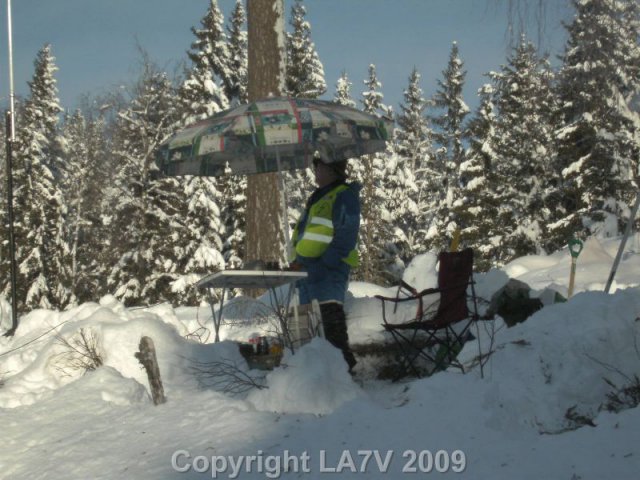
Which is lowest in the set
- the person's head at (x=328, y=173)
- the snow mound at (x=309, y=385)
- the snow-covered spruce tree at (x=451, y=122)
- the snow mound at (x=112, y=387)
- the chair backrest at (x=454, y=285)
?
the snow mound at (x=112, y=387)

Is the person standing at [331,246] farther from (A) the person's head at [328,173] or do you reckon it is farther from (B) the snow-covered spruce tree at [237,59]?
(B) the snow-covered spruce tree at [237,59]

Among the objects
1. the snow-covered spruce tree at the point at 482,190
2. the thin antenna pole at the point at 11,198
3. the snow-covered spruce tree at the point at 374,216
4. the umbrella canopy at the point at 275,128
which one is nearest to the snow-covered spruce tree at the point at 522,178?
the snow-covered spruce tree at the point at 482,190

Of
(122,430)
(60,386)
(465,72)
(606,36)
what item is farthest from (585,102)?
(465,72)

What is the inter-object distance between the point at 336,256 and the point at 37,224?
88.1 ft

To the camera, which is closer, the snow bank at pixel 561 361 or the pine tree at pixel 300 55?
the snow bank at pixel 561 361

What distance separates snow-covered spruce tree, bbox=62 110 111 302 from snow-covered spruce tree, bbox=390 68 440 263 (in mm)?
13963

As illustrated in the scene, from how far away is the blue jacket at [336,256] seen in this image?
18.0 ft

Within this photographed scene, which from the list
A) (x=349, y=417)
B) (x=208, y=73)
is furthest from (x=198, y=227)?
(x=349, y=417)

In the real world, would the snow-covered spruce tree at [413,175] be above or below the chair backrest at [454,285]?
above

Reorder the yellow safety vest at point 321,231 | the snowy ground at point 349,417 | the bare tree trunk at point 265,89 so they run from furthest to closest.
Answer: the bare tree trunk at point 265,89 < the yellow safety vest at point 321,231 < the snowy ground at point 349,417

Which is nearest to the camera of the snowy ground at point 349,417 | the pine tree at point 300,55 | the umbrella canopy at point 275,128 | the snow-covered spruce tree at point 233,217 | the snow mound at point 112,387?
the snowy ground at point 349,417

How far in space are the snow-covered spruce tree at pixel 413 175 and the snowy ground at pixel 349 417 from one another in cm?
2861

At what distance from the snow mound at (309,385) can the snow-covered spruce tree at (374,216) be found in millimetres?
23790

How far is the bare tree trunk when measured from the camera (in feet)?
28.1
